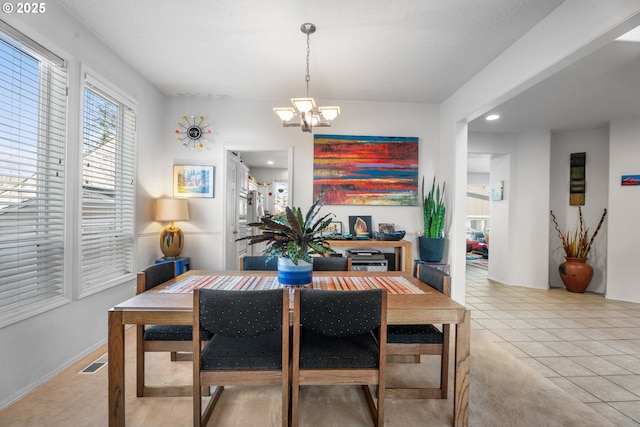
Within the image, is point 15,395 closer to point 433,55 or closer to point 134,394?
point 134,394

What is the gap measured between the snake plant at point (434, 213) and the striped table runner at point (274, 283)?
A: 1872mm

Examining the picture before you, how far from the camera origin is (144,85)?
3.53m

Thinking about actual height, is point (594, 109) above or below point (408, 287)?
above

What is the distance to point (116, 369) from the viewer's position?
1596 mm

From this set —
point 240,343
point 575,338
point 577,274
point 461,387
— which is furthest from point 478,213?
point 240,343

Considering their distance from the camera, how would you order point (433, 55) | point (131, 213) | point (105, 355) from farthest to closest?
point (131, 213)
point (433, 55)
point (105, 355)

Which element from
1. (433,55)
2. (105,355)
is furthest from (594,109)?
(105,355)

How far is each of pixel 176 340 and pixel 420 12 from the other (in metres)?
2.79

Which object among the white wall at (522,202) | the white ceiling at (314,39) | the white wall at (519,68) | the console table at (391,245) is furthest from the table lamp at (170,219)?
the white wall at (522,202)

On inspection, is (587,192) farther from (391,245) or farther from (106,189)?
(106,189)

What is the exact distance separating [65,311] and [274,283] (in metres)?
1.66

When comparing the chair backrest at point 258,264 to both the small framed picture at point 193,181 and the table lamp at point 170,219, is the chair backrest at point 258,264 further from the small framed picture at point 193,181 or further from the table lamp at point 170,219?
the small framed picture at point 193,181

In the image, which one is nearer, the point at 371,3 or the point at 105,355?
the point at 371,3

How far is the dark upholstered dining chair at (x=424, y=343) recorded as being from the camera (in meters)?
1.87
